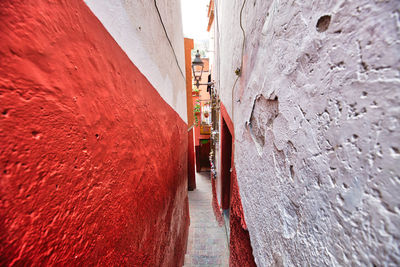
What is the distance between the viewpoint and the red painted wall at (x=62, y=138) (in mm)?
385

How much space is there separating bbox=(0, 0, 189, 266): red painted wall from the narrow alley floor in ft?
10.3

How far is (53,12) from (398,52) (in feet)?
3.08

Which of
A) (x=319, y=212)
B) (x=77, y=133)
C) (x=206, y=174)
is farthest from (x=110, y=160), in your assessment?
(x=206, y=174)

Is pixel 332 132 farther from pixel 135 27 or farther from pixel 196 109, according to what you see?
pixel 196 109

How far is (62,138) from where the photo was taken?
52 cm

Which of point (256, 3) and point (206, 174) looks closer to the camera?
point (256, 3)

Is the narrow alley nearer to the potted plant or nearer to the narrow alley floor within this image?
the narrow alley floor

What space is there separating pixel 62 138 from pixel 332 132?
0.90 meters

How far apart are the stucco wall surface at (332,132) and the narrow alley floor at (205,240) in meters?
3.13

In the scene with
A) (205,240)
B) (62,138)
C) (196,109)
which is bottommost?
(205,240)

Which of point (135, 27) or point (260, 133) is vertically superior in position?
point (135, 27)

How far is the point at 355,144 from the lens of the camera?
415mm

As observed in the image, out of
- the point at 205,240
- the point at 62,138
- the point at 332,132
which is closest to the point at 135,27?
the point at 62,138

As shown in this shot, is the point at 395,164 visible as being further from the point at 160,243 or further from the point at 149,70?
the point at 160,243
